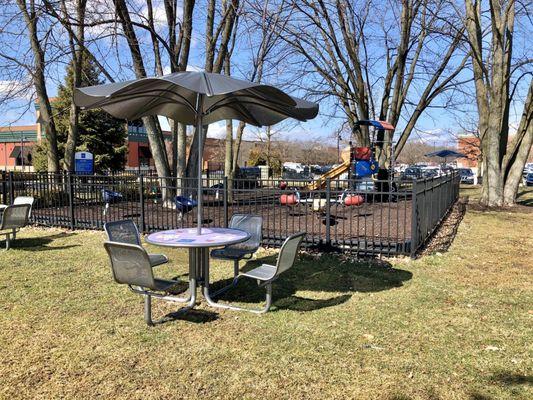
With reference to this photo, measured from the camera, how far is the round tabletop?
4531 mm

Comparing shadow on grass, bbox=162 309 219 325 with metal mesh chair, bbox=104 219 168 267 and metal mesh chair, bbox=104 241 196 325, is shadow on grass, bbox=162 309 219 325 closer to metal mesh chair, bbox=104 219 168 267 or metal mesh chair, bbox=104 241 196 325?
metal mesh chair, bbox=104 241 196 325

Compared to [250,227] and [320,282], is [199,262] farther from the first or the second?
[320,282]

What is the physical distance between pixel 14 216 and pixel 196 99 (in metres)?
4.42

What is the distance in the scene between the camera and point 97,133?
32.3m

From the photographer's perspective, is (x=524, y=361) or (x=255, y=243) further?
(x=255, y=243)

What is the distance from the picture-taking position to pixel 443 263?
22.4 ft

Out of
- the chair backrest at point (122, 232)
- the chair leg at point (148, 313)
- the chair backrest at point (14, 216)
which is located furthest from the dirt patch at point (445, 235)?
the chair backrest at point (14, 216)

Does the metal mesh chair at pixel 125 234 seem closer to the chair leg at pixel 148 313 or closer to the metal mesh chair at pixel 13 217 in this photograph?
the chair leg at pixel 148 313

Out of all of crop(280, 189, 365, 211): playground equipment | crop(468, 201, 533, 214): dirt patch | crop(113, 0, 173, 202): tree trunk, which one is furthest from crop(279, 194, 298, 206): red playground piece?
crop(468, 201, 533, 214): dirt patch

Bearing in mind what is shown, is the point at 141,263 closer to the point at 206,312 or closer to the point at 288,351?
the point at 206,312

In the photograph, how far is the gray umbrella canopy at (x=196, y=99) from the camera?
4.14 meters

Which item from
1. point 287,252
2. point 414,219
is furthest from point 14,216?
point 414,219

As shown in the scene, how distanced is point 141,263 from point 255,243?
7.02 feet

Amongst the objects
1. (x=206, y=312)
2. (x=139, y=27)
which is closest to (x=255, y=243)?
(x=206, y=312)
